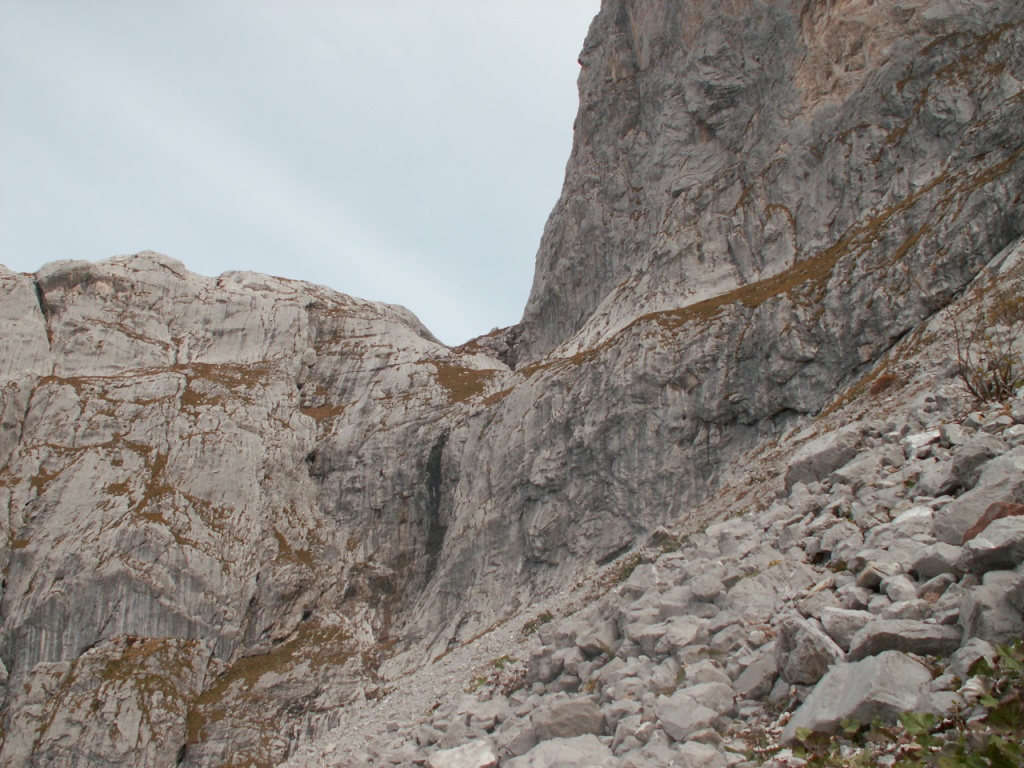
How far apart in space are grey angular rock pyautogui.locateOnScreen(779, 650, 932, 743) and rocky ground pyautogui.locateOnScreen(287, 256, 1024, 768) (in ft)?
0.06

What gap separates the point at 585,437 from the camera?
5122 cm

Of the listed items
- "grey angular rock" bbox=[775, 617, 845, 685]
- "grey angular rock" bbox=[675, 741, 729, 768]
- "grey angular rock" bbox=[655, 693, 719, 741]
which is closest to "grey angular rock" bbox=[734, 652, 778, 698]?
"grey angular rock" bbox=[775, 617, 845, 685]

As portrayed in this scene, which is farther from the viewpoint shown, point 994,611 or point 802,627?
point 802,627

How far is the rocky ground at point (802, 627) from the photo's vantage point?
7.23 meters

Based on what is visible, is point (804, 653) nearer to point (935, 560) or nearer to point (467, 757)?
point (935, 560)

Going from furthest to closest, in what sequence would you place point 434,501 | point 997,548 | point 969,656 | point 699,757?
point 434,501, point 699,757, point 997,548, point 969,656

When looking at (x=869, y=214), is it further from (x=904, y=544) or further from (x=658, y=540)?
(x=904, y=544)

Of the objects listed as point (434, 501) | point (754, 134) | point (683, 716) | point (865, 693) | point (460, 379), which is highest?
point (754, 134)

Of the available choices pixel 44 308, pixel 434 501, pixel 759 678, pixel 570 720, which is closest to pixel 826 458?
pixel 759 678

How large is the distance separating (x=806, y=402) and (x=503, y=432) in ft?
79.5

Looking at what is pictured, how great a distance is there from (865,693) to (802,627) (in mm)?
1540

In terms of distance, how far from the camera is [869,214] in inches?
1962

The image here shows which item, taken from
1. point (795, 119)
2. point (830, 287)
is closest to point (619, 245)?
point (795, 119)

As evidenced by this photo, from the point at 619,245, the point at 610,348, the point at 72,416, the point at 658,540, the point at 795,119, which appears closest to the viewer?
the point at 658,540
